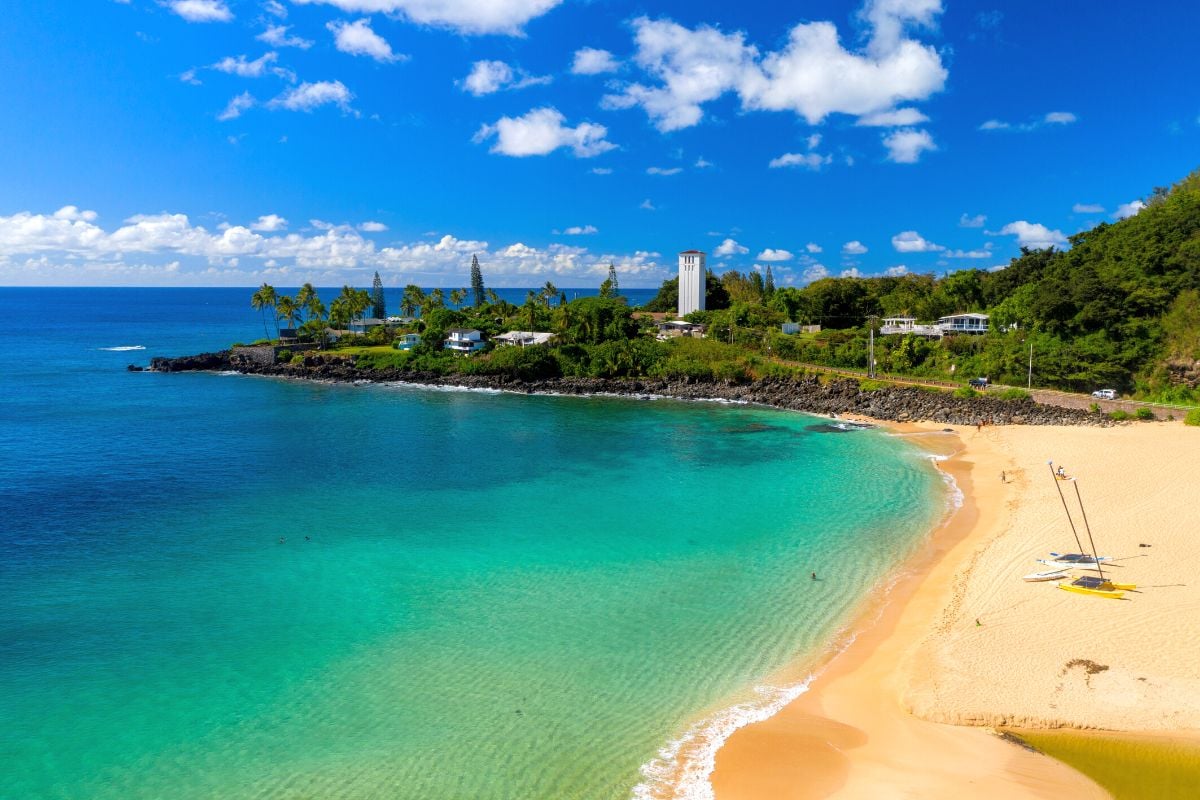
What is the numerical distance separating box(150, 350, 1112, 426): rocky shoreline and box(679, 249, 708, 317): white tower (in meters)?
30.8

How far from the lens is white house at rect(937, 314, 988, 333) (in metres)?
65.7

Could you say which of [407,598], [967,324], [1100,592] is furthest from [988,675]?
[967,324]

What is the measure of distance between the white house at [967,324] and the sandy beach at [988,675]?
143 feet

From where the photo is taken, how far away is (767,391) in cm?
6197

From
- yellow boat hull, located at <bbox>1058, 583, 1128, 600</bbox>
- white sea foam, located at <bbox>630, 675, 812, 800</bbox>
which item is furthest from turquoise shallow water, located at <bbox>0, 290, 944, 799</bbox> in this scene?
yellow boat hull, located at <bbox>1058, 583, 1128, 600</bbox>

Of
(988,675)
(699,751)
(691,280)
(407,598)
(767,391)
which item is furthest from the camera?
(691,280)

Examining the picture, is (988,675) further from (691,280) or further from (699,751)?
(691,280)

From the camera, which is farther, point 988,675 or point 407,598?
point 407,598

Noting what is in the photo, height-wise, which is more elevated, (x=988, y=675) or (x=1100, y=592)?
(x=1100, y=592)

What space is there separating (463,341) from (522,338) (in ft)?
24.5

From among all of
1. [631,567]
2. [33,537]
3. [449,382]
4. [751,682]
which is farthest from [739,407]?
[33,537]

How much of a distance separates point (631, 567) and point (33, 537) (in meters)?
23.1

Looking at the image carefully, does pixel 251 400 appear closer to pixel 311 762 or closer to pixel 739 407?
pixel 739 407

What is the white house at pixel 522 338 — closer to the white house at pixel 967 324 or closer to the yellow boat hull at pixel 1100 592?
the white house at pixel 967 324
